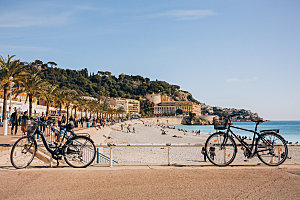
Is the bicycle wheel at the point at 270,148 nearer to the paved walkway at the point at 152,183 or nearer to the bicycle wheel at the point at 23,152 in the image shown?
the paved walkway at the point at 152,183

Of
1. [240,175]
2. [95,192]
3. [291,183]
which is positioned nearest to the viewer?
[95,192]

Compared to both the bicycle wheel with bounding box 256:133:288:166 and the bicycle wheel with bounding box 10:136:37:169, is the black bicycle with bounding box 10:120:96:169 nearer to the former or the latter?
the bicycle wheel with bounding box 10:136:37:169

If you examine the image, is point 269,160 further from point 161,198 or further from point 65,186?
point 65,186

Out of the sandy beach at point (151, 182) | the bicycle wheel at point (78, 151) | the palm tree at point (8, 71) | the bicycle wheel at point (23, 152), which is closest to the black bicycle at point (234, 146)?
the sandy beach at point (151, 182)

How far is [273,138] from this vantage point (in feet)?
23.5

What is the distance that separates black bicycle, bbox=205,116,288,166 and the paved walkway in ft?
1.43

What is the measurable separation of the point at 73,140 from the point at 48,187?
2.02 meters

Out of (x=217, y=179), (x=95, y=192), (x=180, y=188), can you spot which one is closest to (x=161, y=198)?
Answer: (x=180, y=188)

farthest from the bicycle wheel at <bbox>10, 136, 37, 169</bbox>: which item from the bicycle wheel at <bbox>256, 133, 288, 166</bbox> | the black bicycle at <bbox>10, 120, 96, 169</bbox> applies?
the bicycle wheel at <bbox>256, 133, 288, 166</bbox>

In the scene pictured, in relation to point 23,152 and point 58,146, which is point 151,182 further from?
point 23,152

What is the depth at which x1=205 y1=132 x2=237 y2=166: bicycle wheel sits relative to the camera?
691 cm

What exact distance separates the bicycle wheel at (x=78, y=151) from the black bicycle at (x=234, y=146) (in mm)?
3037

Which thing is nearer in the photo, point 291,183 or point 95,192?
point 95,192

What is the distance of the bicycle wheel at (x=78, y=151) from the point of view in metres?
6.59
